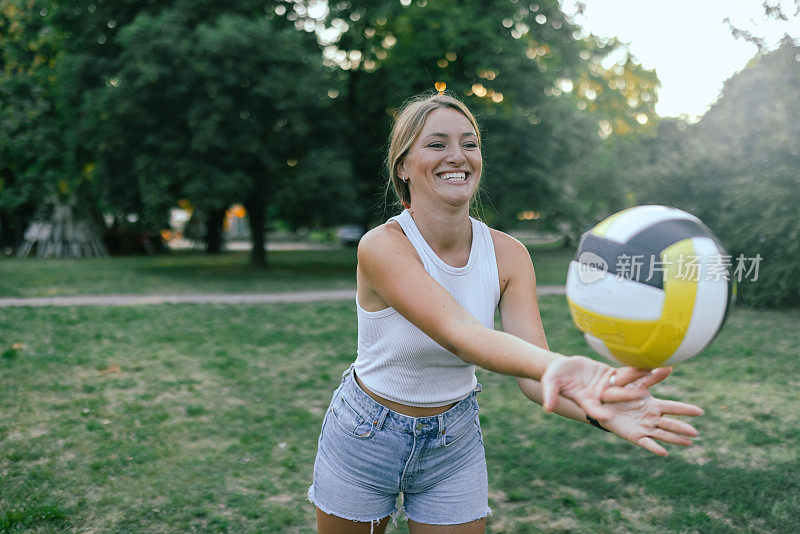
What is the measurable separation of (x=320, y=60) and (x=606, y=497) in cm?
1477

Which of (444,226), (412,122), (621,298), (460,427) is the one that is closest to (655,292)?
(621,298)

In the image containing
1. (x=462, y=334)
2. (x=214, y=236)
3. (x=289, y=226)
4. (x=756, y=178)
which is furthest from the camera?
(x=214, y=236)

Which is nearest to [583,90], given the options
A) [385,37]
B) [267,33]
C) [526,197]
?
[526,197]

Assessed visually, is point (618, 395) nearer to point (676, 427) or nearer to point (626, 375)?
point (626, 375)

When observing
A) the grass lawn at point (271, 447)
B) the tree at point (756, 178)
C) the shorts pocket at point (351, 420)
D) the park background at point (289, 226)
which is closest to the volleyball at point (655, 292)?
the shorts pocket at point (351, 420)

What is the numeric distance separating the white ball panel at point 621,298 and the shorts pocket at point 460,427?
29.2 inches

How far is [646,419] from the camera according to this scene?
1716 millimetres

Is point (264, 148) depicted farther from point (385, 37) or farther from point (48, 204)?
point (48, 204)

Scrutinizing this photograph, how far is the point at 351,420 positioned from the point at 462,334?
0.69 m

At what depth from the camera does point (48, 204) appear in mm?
27453

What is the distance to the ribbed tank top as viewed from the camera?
2.17m

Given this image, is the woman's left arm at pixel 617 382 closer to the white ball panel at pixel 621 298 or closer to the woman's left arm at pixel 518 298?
the woman's left arm at pixel 518 298

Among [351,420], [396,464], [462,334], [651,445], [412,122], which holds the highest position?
[412,122]

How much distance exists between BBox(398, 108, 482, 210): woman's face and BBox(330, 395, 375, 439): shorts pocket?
789mm
